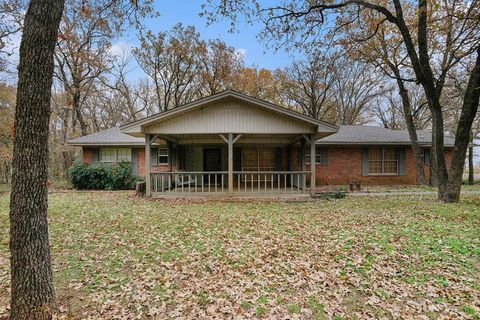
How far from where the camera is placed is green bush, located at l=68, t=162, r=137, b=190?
1532 cm

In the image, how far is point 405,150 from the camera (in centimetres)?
1681

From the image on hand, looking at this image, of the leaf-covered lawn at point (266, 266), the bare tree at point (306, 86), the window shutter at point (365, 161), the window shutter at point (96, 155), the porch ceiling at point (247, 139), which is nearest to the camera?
the leaf-covered lawn at point (266, 266)

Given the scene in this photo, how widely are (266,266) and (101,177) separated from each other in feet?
46.1

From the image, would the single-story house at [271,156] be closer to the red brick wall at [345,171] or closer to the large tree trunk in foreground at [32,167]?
the red brick wall at [345,171]

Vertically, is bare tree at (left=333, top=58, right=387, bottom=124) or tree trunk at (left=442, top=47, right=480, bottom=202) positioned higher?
bare tree at (left=333, top=58, right=387, bottom=124)

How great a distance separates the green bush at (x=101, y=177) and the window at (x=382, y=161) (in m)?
14.9

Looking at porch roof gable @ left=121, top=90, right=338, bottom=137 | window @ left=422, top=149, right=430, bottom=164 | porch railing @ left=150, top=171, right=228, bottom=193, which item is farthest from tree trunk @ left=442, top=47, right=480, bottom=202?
porch railing @ left=150, top=171, right=228, bottom=193

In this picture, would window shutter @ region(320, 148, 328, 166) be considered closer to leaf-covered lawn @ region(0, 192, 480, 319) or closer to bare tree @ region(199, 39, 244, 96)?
leaf-covered lawn @ region(0, 192, 480, 319)

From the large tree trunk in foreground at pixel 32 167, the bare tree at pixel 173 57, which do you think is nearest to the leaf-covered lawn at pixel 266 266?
the large tree trunk in foreground at pixel 32 167

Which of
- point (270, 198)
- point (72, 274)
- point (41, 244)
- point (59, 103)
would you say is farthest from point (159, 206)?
point (59, 103)

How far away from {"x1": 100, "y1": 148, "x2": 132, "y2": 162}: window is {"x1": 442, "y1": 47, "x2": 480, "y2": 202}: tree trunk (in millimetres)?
16567

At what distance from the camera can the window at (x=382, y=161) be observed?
1673cm

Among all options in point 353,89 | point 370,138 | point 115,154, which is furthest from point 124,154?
point 353,89

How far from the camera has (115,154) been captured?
16906 mm
